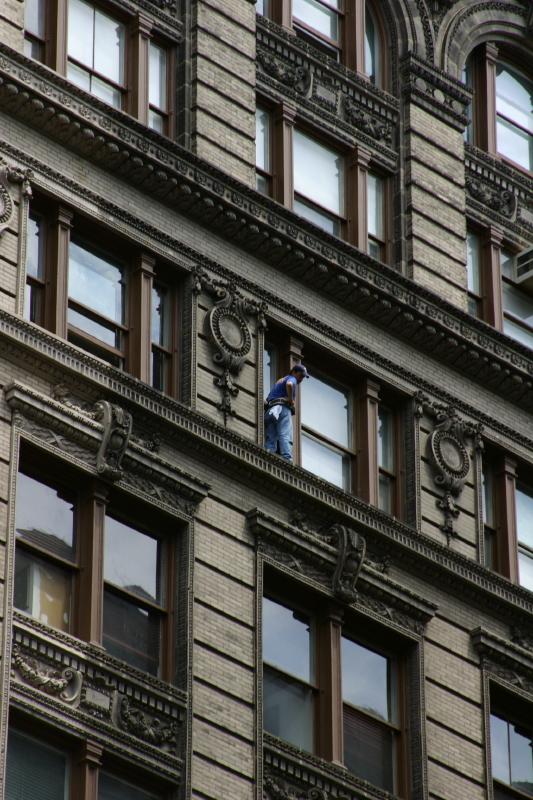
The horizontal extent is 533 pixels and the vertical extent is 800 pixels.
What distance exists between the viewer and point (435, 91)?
49.2 m

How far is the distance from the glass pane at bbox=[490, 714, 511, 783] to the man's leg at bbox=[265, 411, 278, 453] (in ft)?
18.4

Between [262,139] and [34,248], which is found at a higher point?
[262,139]

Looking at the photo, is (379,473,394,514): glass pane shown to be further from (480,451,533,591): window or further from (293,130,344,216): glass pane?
(293,130,344,216): glass pane

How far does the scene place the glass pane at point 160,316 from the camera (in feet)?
137

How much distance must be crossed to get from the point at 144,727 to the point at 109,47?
11.7m

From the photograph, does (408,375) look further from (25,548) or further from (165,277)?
(25,548)

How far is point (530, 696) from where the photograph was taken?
144ft

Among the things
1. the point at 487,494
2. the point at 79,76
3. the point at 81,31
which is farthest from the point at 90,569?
the point at 487,494

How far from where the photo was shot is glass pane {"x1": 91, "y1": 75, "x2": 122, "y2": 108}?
43.1 metres

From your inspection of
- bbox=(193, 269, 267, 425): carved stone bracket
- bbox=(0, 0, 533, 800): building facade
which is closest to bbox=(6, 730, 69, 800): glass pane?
bbox=(0, 0, 533, 800): building facade

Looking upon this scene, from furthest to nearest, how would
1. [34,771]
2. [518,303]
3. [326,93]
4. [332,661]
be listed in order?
[518,303]
[326,93]
[332,661]
[34,771]

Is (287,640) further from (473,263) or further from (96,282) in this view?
(473,263)

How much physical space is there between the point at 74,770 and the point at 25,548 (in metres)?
3.16

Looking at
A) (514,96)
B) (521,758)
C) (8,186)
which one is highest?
(514,96)
